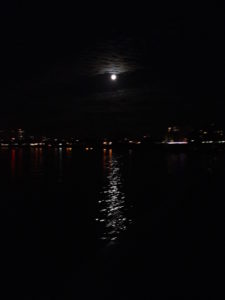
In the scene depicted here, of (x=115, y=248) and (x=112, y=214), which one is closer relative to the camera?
(x=115, y=248)

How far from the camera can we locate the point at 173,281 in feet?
25.1

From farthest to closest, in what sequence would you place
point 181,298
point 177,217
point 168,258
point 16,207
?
point 16,207 → point 177,217 → point 168,258 → point 181,298

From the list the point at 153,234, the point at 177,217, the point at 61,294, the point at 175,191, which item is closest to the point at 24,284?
the point at 61,294

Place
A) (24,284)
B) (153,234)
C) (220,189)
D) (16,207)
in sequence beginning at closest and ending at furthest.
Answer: (24,284) → (153,234) → (16,207) → (220,189)

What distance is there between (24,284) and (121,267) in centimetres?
238

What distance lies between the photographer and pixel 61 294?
7617mm

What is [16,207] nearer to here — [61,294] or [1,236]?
[1,236]

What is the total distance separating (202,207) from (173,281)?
926cm

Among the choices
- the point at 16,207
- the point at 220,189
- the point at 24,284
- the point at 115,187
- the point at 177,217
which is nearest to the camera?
the point at 24,284

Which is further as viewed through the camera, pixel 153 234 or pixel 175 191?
pixel 175 191

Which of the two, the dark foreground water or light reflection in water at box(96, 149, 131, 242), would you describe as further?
light reflection in water at box(96, 149, 131, 242)

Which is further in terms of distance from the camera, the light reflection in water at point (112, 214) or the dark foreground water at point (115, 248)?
the light reflection in water at point (112, 214)

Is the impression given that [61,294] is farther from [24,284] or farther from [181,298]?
[181,298]

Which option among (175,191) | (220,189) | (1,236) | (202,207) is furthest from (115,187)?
(1,236)
